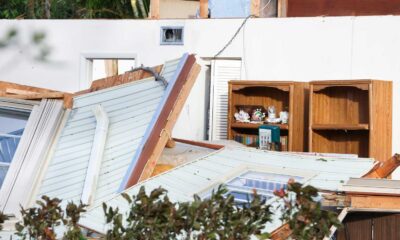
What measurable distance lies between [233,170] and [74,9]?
14365mm

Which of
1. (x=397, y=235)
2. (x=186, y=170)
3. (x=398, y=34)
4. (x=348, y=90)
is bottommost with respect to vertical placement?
(x=397, y=235)

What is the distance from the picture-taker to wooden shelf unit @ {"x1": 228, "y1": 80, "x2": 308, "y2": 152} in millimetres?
12453

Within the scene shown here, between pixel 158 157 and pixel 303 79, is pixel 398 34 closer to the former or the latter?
pixel 303 79

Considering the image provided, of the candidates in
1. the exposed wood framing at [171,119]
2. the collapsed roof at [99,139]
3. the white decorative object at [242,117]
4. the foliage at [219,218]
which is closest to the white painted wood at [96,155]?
the collapsed roof at [99,139]

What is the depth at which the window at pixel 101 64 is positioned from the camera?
45.6ft

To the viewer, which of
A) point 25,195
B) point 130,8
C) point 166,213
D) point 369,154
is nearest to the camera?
point 166,213

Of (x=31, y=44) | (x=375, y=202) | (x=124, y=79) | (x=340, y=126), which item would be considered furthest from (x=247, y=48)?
(x=375, y=202)

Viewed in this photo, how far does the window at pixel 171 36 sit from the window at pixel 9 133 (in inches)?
207

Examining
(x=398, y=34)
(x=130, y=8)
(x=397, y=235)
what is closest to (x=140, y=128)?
(x=397, y=235)

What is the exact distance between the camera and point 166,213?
4359mm

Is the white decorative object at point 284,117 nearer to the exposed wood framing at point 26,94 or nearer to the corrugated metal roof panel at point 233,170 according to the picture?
the corrugated metal roof panel at point 233,170

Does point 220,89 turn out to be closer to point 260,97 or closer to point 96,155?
point 260,97

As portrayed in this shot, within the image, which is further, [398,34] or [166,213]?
[398,34]

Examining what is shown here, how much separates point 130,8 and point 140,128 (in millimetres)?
12156
